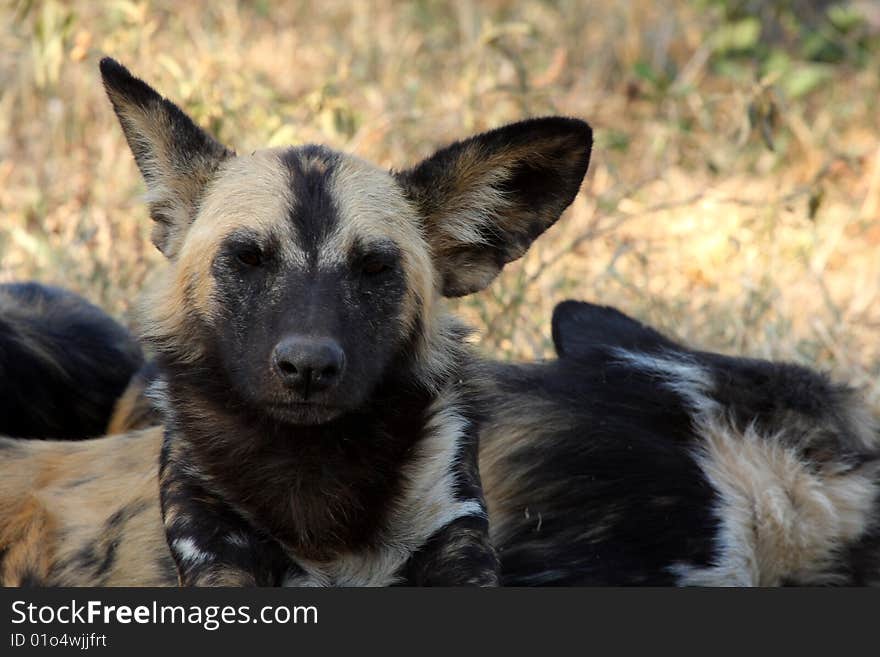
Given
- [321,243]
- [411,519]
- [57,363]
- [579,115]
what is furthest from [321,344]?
[579,115]

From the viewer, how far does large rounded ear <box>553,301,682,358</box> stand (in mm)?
4168

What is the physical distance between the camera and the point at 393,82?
24.5ft

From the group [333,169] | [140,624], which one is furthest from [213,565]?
[333,169]

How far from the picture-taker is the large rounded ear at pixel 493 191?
11.5 ft

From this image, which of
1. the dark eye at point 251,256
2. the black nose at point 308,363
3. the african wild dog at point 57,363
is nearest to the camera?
the black nose at point 308,363

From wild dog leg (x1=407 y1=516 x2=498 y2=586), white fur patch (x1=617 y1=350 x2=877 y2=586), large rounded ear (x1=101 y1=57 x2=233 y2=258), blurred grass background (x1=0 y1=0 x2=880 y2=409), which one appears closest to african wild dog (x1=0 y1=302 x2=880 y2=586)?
white fur patch (x1=617 y1=350 x2=877 y2=586)

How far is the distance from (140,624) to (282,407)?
54cm

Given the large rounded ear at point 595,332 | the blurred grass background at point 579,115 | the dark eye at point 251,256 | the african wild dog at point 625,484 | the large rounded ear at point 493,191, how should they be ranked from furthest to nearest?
1. the blurred grass background at point 579,115
2. the large rounded ear at point 595,332
3. the african wild dog at point 625,484
4. the large rounded ear at point 493,191
5. the dark eye at point 251,256

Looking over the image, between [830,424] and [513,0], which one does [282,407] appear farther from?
[513,0]

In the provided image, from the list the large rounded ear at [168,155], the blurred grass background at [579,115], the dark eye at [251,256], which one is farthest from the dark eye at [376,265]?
the blurred grass background at [579,115]

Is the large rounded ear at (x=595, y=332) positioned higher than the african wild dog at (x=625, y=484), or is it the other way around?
the large rounded ear at (x=595, y=332)

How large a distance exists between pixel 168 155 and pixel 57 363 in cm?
125

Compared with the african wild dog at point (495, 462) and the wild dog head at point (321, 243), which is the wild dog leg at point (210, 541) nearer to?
the african wild dog at point (495, 462)

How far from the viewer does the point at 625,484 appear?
374cm
